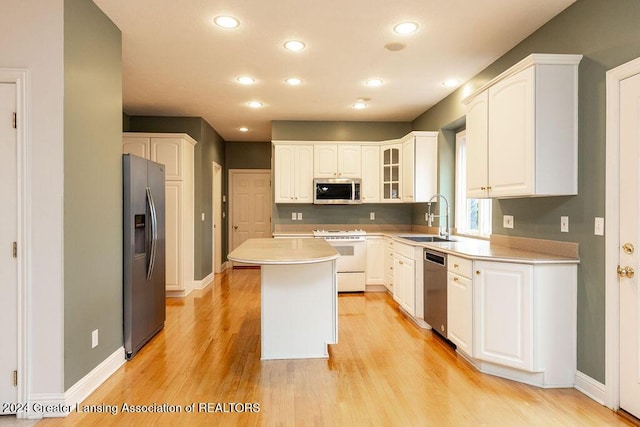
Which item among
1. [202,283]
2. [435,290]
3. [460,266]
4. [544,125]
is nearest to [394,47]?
[544,125]

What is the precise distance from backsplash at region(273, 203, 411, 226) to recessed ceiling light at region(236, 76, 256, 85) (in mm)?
2346

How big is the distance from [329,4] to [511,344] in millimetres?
2683

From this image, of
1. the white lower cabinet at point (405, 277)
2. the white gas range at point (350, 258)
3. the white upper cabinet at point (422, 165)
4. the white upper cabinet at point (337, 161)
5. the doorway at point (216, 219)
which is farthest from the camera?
the doorway at point (216, 219)

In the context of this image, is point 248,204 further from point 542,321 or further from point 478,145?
point 542,321

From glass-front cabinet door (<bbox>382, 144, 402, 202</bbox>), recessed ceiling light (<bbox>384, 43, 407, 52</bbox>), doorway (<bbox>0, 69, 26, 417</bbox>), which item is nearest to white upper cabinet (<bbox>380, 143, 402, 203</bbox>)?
glass-front cabinet door (<bbox>382, 144, 402, 202</bbox>)

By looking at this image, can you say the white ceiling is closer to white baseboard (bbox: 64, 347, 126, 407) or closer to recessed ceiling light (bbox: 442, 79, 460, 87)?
recessed ceiling light (bbox: 442, 79, 460, 87)

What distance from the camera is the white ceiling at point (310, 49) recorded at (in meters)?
2.71

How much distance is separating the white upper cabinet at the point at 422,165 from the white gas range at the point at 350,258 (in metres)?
0.99

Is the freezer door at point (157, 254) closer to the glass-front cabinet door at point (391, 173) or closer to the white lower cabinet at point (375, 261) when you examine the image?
the white lower cabinet at point (375, 261)

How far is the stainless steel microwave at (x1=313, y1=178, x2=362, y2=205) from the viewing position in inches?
228

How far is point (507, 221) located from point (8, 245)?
3.74m

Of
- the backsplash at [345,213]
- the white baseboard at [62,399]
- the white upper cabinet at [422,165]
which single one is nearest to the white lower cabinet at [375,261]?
the backsplash at [345,213]

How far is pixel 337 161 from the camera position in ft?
19.2

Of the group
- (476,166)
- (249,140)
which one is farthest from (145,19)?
(249,140)
